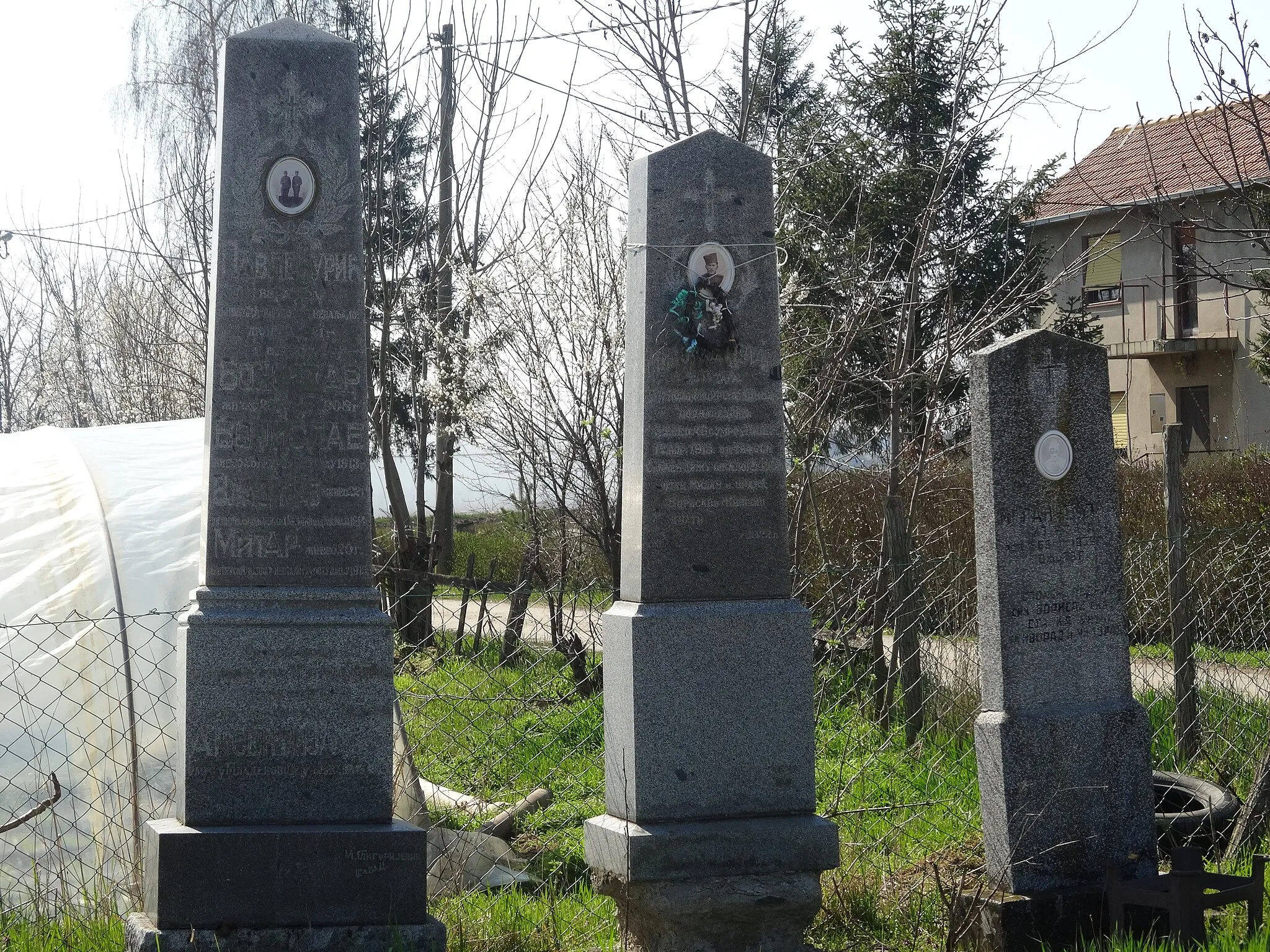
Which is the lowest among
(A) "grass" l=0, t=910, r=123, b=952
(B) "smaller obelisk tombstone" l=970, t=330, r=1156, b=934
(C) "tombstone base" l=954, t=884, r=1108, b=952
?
(C) "tombstone base" l=954, t=884, r=1108, b=952

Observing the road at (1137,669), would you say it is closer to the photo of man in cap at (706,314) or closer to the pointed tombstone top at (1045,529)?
the pointed tombstone top at (1045,529)

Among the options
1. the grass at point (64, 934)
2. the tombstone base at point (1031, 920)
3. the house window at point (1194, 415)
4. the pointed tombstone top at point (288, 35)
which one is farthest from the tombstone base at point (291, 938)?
the house window at point (1194, 415)

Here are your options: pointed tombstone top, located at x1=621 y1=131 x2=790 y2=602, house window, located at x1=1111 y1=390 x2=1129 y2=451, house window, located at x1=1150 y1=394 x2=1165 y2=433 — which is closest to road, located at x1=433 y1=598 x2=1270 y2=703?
pointed tombstone top, located at x1=621 y1=131 x2=790 y2=602

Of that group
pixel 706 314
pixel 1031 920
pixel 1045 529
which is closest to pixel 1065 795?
pixel 1031 920

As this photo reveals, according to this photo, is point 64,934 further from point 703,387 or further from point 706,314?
point 706,314

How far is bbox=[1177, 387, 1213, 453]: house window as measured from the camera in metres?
26.2

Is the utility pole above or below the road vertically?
above

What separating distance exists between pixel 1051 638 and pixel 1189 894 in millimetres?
1001

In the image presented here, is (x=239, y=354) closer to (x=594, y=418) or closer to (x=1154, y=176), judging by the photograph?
(x=1154, y=176)

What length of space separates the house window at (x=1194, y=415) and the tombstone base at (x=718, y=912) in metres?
24.2

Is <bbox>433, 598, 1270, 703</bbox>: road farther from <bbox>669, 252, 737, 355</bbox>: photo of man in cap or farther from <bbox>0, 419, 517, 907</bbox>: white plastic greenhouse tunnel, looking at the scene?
<bbox>669, 252, 737, 355</bbox>: photo of man in cap

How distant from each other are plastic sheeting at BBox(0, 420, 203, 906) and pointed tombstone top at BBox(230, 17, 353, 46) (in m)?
2.11

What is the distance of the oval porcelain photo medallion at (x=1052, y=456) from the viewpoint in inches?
190

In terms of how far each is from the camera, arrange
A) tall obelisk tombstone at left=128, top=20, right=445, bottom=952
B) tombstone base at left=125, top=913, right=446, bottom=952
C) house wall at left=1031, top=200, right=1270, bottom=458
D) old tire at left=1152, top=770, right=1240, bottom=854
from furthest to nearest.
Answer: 1. house wall at left=1031, top=200, right=1270, bottom=458
2. old tire at left=1152, top=770, right=1240, bottom=854
3. tall obelisk tombstone at left=128, top=20, right=445, bottom=952
4. tombstone base at left=125, top=913, right=446, bottom=952
